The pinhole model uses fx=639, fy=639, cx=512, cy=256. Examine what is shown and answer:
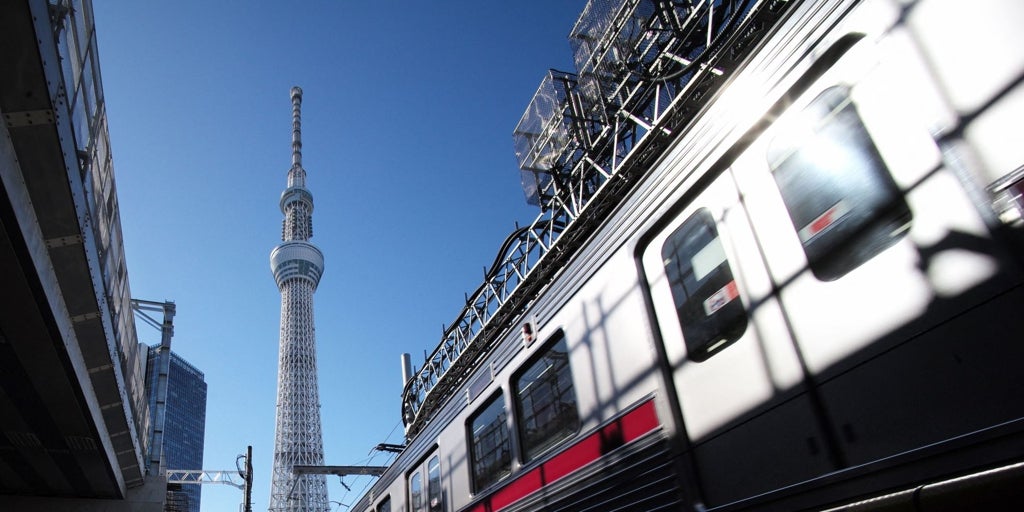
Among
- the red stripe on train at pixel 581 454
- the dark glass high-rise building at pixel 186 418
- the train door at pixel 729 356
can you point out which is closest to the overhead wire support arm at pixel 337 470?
the red stripe on train at pixel 581 454

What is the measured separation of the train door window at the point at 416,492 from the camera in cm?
840

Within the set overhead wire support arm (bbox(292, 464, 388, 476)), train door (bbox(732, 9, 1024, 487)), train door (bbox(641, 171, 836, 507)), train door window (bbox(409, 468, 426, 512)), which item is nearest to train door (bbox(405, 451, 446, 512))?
train door window (bbox(409, 468, 426, 512))

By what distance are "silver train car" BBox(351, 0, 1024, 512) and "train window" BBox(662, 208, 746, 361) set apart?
1 centimetres

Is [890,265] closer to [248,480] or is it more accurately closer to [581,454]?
[581,454]

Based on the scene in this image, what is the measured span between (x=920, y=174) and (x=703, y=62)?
3.70 meters

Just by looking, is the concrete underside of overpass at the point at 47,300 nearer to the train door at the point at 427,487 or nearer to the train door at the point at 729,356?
the train door at the point at 427,487

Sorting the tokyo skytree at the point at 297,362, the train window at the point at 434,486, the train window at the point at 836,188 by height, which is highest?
the tokyo skytree at the point at 297,362

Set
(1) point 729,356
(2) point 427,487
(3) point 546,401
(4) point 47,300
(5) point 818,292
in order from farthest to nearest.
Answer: (2) point 427,487 < (4) point 47,300 < (3) point 546,401 < (1) point 729,356 < (5) point 818,292

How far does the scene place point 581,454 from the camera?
4945mm

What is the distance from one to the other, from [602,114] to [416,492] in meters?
5.55

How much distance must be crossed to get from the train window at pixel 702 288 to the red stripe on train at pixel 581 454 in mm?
623

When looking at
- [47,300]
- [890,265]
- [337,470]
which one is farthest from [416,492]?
[337,470]

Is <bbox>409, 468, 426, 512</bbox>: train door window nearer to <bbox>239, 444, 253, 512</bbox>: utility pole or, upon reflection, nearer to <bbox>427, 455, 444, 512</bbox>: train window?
<bbox>427, 455, 444, 512</bbox>: train window

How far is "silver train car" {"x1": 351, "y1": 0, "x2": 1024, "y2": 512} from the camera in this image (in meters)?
2.50
